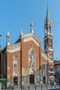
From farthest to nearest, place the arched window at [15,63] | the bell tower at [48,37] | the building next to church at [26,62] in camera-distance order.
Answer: the bell tower at [48,37] → the arched window at [15,63] → the building next to church at [26,62]

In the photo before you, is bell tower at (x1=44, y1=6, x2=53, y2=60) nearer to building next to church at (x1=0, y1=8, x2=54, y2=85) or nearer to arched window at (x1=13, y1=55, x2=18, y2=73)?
building next to church at (x1=0, y1=8, x2=54, y2=85)

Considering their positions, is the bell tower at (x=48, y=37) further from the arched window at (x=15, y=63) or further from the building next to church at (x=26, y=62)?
the arched window at (x=15, y=63)

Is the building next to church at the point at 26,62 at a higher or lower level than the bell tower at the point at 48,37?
lower

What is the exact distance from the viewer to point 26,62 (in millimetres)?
57844

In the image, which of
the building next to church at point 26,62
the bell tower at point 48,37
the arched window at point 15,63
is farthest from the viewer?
the bell tower at point 48,37

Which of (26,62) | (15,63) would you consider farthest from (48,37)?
(15,63)

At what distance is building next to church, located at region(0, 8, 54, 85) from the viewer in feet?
183

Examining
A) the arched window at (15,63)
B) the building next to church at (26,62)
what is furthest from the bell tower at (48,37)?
the arched window at (15,63)

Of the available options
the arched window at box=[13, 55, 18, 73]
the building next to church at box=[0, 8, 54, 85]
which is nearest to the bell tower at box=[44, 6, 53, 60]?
the building next to church at box=[0, 8, 54, 85]

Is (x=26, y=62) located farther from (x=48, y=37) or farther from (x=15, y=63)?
(x=48, y=37)

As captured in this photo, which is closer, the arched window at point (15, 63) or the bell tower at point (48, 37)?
the arched window at point (15, 63)

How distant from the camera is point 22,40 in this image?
2270 inches

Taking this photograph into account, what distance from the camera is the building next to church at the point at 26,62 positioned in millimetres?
55844

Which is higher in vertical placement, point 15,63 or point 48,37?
point 48,37
